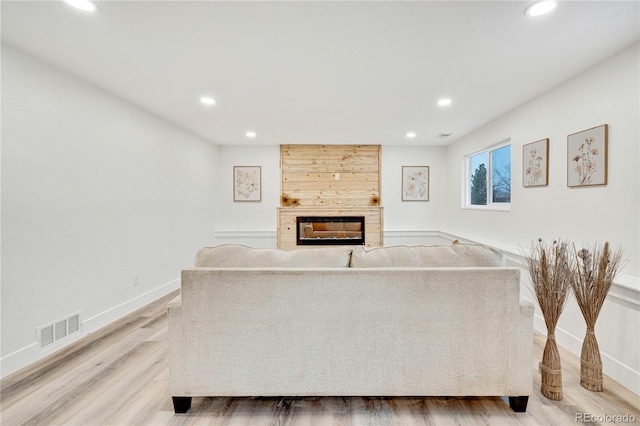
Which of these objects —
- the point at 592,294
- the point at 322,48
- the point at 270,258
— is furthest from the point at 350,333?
the point at 322,48

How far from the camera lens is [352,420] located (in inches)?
63.2

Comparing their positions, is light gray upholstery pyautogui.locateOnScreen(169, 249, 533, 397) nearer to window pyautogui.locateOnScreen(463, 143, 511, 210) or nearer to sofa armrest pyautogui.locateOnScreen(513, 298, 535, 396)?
sofa armrest pyautogui.locateOnScreen(513, 298, 535, 396)

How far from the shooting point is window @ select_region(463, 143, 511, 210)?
3828mm

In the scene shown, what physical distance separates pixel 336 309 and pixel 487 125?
3.70m

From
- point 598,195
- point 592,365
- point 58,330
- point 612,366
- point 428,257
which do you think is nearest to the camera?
point 428,257

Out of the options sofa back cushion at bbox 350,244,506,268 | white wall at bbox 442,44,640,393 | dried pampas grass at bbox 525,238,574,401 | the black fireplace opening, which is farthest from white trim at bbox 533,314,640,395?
the black fireplace opening

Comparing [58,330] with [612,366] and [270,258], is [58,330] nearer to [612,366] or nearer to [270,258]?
[270,258]

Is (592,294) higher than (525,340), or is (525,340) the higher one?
(592,294)

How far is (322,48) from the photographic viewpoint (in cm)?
206

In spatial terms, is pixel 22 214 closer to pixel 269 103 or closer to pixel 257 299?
pixel 257 299

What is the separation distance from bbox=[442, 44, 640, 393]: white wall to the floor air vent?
4168 millimetres

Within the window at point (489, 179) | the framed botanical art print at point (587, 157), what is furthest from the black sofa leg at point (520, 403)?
the window at point (489, 179)

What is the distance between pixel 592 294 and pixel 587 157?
3.79ft

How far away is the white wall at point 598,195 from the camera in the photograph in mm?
1976
